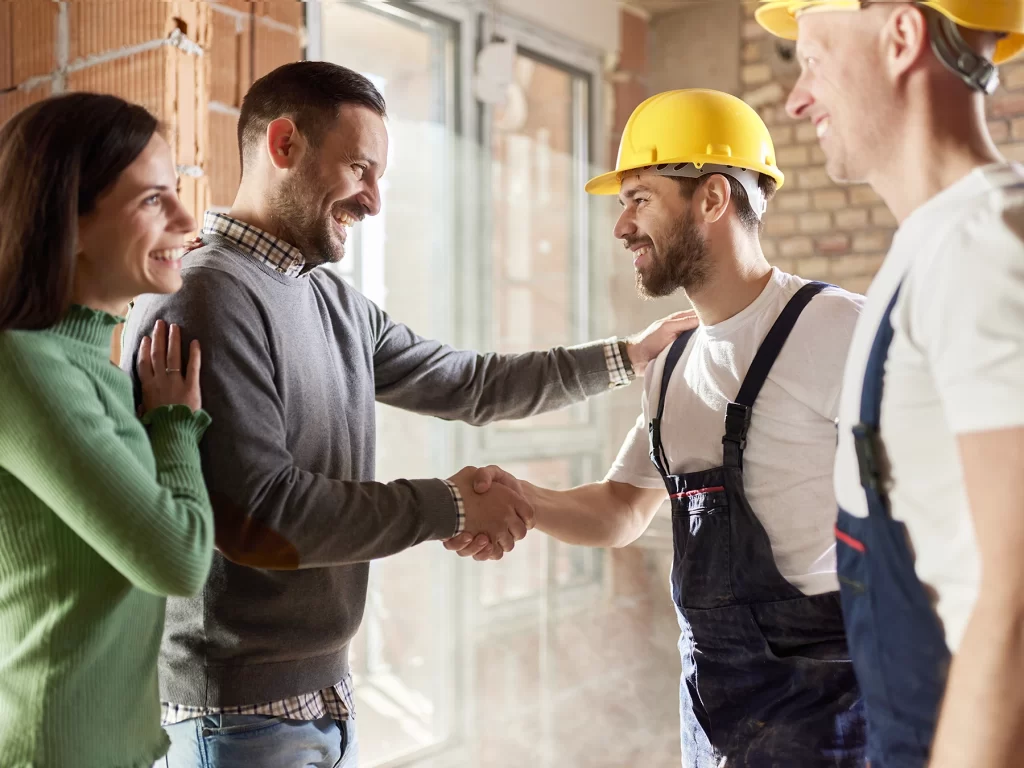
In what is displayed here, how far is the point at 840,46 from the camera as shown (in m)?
0.85

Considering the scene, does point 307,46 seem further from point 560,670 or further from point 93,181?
point 560,670

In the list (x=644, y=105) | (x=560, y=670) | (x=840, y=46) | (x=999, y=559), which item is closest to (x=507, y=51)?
(x=644, y=105)

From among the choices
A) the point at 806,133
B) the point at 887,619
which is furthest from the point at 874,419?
the point at 806,133

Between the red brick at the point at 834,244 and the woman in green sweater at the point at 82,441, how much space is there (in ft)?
2.70

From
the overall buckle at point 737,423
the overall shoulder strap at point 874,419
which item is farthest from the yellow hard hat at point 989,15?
the overall buckle at point 737,423

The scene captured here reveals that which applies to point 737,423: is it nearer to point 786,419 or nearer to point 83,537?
point 786,419

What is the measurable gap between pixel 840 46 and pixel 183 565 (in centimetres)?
79

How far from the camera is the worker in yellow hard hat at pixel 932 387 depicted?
0.70 m

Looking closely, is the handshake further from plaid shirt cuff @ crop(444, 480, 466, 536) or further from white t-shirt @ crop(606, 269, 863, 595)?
white t-shirt @ crop(606, 269, 863, 595)

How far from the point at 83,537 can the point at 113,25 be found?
60 cm

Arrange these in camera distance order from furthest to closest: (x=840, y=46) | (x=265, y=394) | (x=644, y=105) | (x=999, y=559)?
(x=644, y=105) < (x=265, y=394) < (x=840, y=46) < (x=999, y=559)

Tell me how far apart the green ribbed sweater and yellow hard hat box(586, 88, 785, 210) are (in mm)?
777

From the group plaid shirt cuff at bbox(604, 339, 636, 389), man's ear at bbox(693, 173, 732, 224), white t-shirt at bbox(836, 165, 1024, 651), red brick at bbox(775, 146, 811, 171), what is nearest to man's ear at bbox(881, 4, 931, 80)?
white t-shirt at bbox(836, 165, 1024, 651)

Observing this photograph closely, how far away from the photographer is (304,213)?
1221 millimetres
